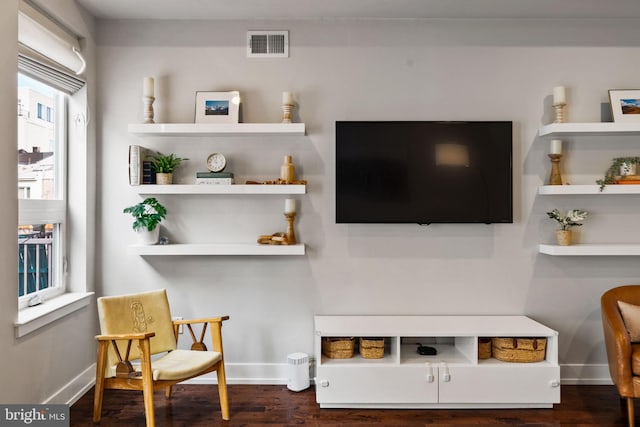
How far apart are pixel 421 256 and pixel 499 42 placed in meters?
1.66

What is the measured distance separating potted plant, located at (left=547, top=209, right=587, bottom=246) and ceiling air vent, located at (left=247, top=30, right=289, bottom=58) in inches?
89.7

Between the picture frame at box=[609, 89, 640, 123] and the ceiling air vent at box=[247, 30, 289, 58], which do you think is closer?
the picture frame at box=[609, 89, 640, 123]

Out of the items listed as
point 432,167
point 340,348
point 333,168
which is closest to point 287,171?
point 333,168

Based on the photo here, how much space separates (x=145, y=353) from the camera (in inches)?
101

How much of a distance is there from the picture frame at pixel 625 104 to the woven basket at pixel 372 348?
7.47 ft

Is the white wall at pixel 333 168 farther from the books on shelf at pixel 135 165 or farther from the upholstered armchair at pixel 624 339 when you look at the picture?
the upholstered armchair at pixel 624 339

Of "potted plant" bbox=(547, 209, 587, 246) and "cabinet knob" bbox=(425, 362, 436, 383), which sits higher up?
"potted plant" bbox=(547, 209, 587, 246)

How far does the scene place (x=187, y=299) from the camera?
3533mm

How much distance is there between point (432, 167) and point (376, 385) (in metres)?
1.52

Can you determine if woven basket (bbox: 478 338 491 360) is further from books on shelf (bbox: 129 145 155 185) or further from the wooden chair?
books on shelf (bbox: 129 145 155 185)

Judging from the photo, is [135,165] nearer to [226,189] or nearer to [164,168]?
[164,168]

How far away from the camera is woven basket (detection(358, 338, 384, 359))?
3.11 meters

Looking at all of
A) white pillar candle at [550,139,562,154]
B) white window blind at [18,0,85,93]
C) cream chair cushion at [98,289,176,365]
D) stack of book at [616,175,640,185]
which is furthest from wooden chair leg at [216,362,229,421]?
stack of book at [616,175,640,185]

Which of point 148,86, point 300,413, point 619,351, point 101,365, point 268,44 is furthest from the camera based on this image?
point 268,44
